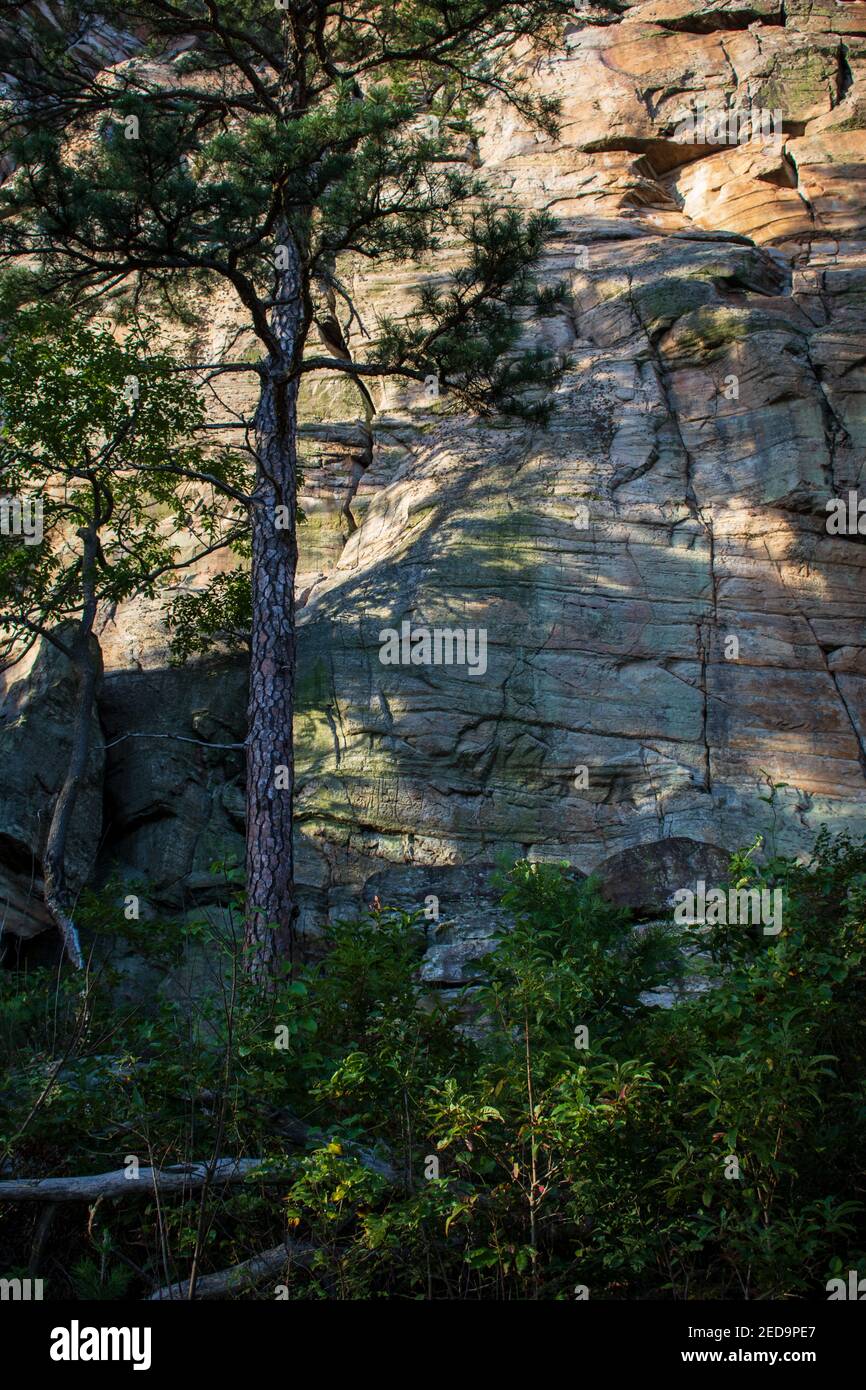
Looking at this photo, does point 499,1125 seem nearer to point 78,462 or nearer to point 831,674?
point 831,674

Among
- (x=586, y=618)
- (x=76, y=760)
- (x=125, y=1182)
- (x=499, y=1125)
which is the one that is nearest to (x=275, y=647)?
(x=76, y=760)

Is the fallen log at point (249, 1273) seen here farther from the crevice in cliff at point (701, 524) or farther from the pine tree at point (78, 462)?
the crevice in cliff at point (701, 524)

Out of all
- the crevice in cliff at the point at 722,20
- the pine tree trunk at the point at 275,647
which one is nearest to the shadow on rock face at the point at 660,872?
the pine tree trunk at the point at 275,647

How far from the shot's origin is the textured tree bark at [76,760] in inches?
529

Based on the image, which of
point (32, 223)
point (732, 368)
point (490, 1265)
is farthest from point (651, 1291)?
point (732, 368)

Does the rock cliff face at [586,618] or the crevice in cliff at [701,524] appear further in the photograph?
the crevice in cliff at [701,524]

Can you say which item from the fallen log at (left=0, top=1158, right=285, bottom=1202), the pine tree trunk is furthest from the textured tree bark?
the fallen log at (left=0, top=1158, right=285, bottom=1202)

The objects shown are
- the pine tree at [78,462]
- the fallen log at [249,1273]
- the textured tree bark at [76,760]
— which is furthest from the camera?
the pine tree at [78,462]

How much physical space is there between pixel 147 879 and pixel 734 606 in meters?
7.65

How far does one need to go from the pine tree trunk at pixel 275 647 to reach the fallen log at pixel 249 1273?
14.1ft

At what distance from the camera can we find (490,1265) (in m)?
6.16

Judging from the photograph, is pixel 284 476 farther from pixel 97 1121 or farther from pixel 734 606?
pixel 97 1121

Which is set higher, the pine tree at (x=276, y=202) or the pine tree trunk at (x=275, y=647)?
the pine tree at (x=276, y=202)

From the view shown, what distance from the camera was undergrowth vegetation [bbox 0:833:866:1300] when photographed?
6070mm
